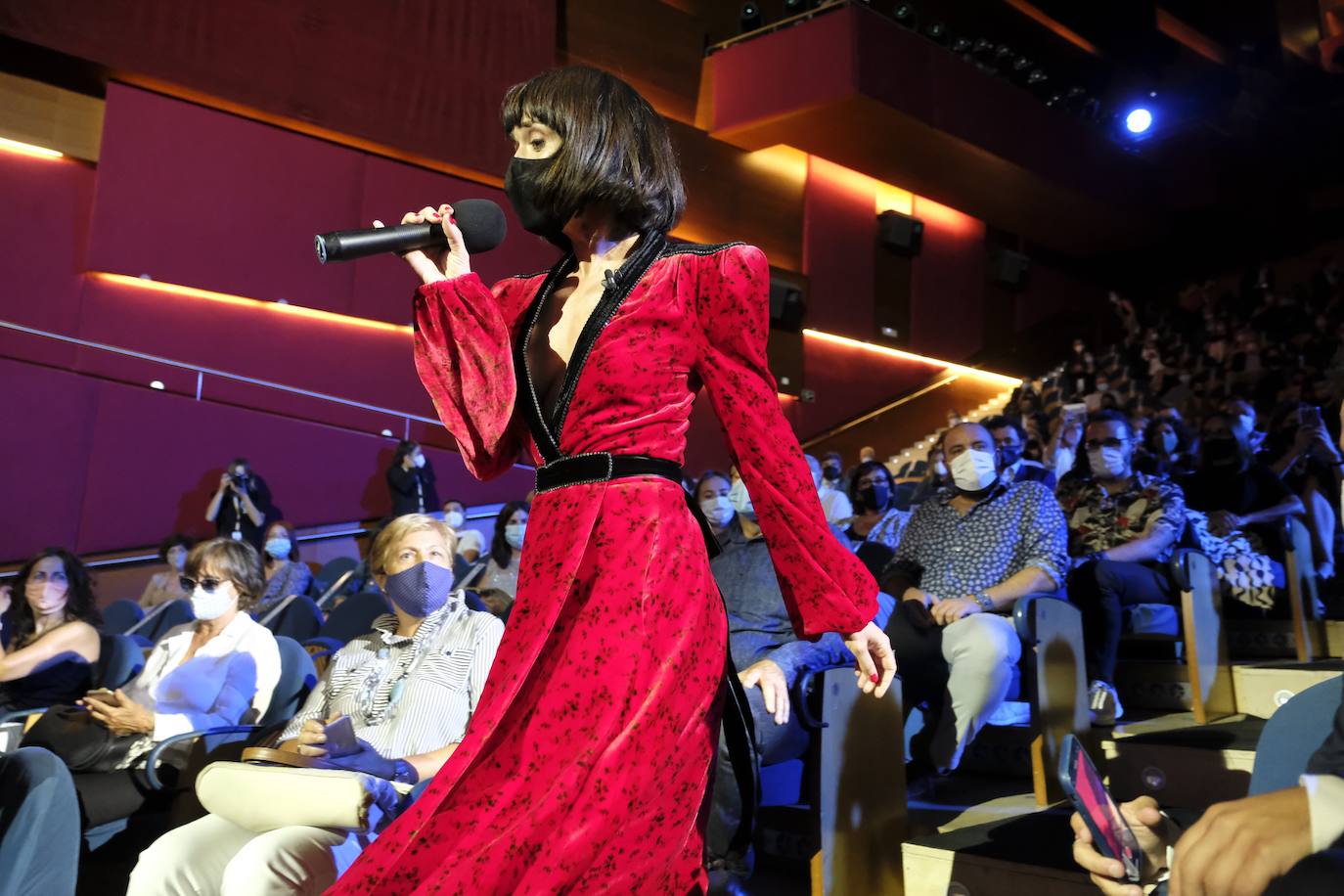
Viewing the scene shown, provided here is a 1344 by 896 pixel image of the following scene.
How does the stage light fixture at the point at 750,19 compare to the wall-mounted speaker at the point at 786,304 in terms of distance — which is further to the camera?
the wall-mounted speaker at the point at 786,304

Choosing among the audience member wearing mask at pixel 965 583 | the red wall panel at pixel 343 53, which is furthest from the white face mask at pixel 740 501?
the red wall panel at pixel 343 53

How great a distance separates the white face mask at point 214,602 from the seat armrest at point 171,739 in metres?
0.49

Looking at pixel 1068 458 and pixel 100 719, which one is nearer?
pixel 100 719

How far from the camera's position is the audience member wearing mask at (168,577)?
6469 millimetres

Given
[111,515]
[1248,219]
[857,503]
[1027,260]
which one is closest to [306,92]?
[111,515]

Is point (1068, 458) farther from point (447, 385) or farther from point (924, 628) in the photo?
point (447, 385)

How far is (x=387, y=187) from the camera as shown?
8.54 metres

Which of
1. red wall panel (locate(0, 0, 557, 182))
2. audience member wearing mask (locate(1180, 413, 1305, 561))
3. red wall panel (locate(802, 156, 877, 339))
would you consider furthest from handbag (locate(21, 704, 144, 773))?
red wall panel (locate(802, 156, 877, 339))

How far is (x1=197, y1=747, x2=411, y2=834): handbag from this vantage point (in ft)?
5.96

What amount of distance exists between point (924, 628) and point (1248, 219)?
488 inches

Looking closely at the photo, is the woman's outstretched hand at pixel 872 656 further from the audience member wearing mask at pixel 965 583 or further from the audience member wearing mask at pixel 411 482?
the audience member wearing mask at pixel 411 482

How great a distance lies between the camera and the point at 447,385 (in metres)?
1.28

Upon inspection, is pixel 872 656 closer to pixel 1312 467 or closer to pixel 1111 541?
pixel 1111 541

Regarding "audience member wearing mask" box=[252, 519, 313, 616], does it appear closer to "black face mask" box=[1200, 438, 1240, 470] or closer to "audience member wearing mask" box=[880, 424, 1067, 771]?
"audience member wearing mask" box=[880, 424, 1067, 771]
